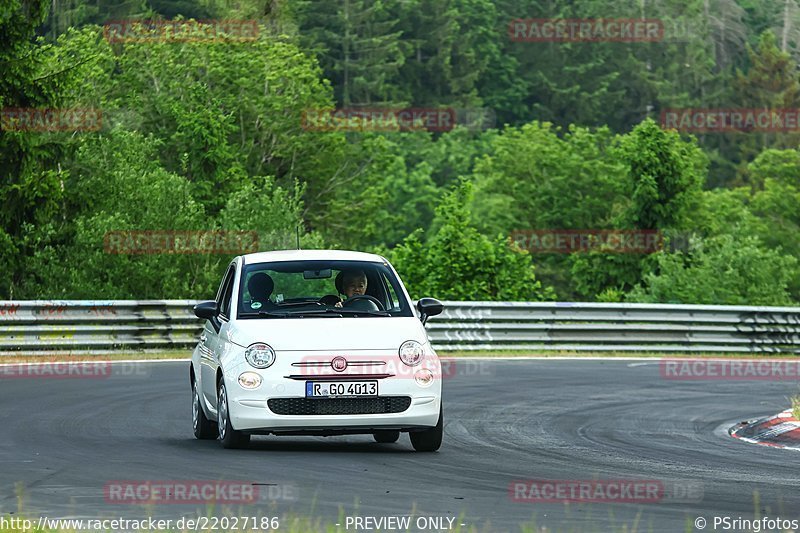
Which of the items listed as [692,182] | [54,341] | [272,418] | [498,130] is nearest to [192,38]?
[692,182]

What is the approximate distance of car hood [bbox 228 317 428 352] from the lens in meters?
12.8

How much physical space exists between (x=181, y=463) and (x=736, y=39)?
122058mm

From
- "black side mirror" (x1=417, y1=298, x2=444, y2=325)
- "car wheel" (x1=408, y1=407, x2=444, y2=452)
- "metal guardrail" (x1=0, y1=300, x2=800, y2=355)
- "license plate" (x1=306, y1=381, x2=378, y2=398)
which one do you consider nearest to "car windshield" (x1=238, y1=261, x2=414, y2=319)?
"black side mirror" (x1=417, y1=298, x2=444, y2=325)

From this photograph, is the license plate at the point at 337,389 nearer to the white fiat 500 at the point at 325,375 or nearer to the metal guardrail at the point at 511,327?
the white fiat 500 at the point at 325,375

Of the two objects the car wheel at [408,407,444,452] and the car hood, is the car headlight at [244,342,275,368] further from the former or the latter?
the car wheel at [408,407,444,452]

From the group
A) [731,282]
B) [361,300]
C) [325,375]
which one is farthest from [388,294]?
[731,282]

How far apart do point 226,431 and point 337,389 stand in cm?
103

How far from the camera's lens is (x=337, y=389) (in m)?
12.7

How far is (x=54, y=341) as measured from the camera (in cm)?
2750

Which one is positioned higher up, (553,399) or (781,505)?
(781,505)

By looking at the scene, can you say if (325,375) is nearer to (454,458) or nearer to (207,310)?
(454,458)

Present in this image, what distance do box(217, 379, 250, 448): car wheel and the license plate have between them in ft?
2.38

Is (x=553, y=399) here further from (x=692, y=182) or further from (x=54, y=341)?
(x=692, y=182)

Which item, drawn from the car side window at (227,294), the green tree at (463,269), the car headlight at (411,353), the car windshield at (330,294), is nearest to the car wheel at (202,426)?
the car side window at (227,294)
